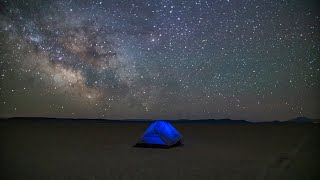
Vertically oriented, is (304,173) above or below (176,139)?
below

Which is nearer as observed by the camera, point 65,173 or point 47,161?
point 65,173

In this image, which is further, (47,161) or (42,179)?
(47,161)

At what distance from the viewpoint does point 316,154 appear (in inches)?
558

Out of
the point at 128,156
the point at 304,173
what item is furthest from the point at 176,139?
the point at 304,173

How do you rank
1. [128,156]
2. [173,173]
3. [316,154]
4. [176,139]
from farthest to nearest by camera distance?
[176,139]
[316,154]
[128,156]
[173,173]

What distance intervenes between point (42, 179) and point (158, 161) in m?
4.19

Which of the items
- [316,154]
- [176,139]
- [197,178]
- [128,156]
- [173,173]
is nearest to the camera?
[197,178]

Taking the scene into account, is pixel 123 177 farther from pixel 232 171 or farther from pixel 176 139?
pixel 176 139

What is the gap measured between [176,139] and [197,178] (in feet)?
23.2

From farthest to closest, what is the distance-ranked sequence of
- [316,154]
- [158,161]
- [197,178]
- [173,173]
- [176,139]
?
[176,139] < [316,154] < [158,161] < [173,173] < [197,178]

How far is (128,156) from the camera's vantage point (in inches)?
505

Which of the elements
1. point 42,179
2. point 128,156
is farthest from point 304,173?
point 42,179

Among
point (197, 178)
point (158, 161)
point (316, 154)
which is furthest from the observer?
point (316, 154)

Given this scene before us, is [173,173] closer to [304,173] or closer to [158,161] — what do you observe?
[158,161]
